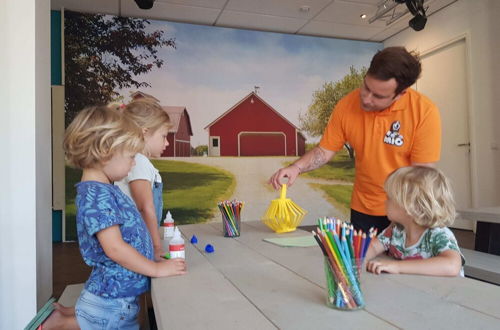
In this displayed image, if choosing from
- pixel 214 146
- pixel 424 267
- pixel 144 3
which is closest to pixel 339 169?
pixel 214 146

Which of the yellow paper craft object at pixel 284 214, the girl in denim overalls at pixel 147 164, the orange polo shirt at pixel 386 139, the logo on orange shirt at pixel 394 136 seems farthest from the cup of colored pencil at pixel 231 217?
the logo on orange shirt at pixel 394 136

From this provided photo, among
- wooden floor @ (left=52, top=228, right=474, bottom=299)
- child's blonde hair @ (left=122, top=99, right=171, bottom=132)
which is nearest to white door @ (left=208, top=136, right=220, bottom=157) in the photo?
wooden floor @ (left=52, top=228, right=474, bottom=299)

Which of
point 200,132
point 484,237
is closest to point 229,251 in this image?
point 484,237

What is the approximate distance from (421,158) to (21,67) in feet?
5.91

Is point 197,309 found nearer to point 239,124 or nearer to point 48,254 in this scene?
point 48,254

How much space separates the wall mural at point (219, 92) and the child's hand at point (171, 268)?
4224 millimetres

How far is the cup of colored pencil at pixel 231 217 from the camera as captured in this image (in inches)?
63.6

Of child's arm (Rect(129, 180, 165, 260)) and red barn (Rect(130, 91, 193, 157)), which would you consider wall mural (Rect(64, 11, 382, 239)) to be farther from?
child's arm (Rect(129, 180, 165, 260))

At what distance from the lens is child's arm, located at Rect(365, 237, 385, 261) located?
1252 mm

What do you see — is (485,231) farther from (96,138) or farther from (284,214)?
(96,138)

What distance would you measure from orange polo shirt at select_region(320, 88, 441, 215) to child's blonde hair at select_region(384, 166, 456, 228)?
54cm

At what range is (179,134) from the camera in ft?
17.8

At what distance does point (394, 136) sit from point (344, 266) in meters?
1.15

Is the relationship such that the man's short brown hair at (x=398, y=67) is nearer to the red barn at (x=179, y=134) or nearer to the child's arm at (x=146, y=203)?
the child's arm at (x=146, y=203)
